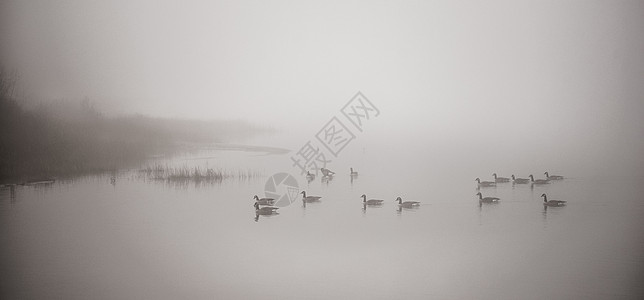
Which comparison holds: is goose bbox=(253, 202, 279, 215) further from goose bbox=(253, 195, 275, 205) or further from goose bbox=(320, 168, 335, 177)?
goose bbox=(320, 168, 335, 177)

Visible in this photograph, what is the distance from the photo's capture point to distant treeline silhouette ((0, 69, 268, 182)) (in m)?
3.16

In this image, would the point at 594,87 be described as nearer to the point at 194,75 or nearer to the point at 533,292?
the point at 533,292

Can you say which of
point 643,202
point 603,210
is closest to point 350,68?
point 603,210

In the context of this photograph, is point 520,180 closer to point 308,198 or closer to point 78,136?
point 308,198

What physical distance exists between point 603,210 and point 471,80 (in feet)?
4.12

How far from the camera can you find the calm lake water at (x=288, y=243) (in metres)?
3.09

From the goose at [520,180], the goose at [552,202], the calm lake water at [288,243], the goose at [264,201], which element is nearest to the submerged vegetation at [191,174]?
the calm lake water at [288,243]

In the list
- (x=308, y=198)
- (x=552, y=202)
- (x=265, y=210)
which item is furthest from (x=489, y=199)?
(x=265, y=210)

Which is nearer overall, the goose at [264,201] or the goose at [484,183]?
the goose at [264,201]

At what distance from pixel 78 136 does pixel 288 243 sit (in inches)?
60.1

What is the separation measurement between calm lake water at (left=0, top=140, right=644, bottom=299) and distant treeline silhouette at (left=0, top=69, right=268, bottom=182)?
0.36ft

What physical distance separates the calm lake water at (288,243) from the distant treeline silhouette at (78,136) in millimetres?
109

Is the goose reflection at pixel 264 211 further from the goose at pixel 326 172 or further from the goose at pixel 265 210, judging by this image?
the goose at pixel 326 172

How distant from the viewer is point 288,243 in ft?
10.3
